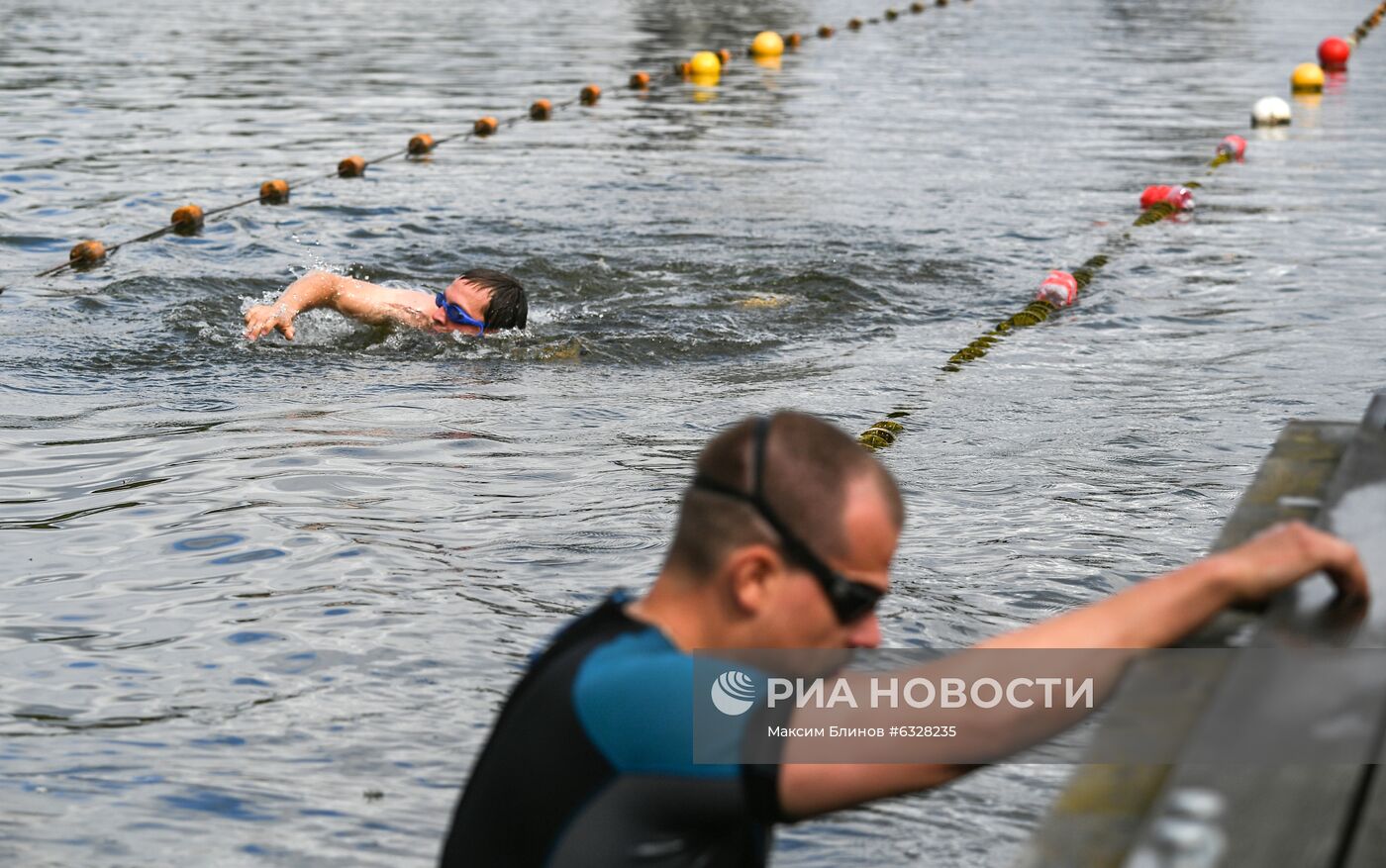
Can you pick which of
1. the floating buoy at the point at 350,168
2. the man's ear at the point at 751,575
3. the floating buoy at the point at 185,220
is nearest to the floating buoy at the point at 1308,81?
the floating buoy at the point at 350,168

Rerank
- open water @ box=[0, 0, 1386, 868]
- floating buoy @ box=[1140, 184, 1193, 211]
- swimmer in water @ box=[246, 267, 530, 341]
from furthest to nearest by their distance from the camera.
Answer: floating buoy @ box=[1140, 184, 1193, 211]
swimmer in water @ box=[246, 267, 530, 341]
open water @ box=[0, 0, 1386, 868]

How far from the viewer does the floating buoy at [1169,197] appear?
13875mm

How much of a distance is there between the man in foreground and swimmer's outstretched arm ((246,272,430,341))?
679cm

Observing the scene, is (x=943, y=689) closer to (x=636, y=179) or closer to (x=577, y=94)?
(x=636, y=179)

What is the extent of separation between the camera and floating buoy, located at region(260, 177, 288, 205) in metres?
13.9

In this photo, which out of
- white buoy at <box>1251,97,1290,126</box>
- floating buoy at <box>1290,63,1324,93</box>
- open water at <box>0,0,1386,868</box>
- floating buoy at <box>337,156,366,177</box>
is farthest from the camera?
floating buoy at <box>1290,63,1324,93</box>

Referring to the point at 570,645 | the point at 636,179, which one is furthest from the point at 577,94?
the point at 570,645

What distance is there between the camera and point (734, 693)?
2.25 metres

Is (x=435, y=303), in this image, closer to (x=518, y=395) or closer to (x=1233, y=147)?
(x=518, y=395)

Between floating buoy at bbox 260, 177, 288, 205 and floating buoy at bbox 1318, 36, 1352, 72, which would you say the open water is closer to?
floating buoy at bbox 260, 177, 288, 205

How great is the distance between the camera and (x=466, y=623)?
5.12 meters

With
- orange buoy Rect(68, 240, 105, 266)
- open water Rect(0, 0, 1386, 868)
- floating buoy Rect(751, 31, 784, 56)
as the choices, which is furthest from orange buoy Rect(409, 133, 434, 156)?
floating buoy Rect(751, 31, 784, 56)

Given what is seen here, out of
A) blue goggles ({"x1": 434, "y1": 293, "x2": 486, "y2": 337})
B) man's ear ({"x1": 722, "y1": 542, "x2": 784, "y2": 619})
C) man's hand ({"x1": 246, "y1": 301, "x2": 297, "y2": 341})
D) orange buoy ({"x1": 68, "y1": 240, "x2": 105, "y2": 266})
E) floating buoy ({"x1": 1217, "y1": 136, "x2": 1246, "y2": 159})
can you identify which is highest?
man's ear ({"x1": 722, "y1": 542, "x2": 784, "y2": 619})

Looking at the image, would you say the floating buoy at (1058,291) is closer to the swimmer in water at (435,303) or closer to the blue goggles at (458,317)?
the swimmer in water at (435,303)
